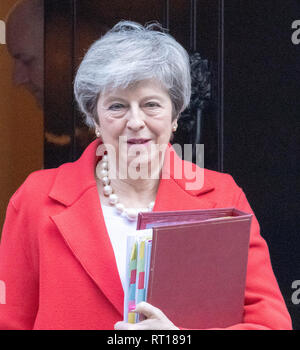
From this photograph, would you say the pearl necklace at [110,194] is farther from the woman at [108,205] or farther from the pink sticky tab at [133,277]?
the pink sticky tab at [133,277]

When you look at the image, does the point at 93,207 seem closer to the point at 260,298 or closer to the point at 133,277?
the point at 133,277

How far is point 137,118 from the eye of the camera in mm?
1359

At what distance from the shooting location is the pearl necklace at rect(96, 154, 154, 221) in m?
1.48

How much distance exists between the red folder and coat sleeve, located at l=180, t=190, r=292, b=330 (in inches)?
2.8

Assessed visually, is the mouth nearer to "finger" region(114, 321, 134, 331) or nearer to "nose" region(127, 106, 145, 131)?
"nose" region(127, 106, 145, 131)

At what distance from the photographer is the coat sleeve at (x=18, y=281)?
4.62 feet

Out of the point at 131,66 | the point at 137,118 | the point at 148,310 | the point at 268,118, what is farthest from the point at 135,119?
the point at 268,118

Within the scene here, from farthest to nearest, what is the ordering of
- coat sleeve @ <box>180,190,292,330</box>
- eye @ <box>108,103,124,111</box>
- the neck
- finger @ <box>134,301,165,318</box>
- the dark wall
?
the dark wall, the neck, eye @ <box>108,103,124,111</box>, coat sleeve @ <box>180,190,292,330</box>, finger @ <box>134,301,165,318</box>

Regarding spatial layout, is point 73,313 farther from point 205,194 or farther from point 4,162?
point 4,162

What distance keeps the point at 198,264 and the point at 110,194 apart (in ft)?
1.47

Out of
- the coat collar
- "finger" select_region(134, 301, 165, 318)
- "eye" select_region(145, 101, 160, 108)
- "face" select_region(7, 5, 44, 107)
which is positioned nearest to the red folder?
"finger" select_region(134, 301, 165, 318)

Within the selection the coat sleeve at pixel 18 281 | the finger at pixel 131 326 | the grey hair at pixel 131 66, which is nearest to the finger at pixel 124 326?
the finger at pixel 131 326

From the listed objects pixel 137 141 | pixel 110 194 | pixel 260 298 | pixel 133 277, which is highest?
pixel 137 141
